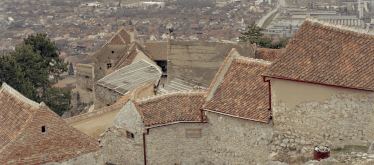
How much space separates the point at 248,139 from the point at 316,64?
388 cm

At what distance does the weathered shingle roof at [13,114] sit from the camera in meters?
15.1

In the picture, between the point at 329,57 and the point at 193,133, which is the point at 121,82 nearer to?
the point at 193,133

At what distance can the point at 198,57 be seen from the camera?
79.9ft

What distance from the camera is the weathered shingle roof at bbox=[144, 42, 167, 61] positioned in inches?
1633

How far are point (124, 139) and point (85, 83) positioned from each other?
29.1 metres

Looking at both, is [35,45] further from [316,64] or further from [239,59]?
[316,64]

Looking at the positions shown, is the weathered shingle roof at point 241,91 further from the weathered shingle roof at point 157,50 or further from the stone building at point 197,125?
the weathered shingle roof at point 157,50

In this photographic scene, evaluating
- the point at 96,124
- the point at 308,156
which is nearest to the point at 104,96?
the point at 96,124

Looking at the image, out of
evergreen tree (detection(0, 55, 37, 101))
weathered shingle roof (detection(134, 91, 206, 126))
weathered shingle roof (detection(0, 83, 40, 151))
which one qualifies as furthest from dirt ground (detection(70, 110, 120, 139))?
evergreen tree (detection(0, 55, 37, 101))

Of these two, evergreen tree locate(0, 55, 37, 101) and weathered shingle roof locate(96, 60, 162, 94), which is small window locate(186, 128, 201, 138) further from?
evergreen tree locate(0, 55, 37, 101)

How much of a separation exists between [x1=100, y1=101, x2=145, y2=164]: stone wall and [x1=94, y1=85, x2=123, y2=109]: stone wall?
27.1ft

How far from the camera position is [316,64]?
1490 cm

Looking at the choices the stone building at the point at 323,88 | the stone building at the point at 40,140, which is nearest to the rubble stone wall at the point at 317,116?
the stone building at the point at 323,88

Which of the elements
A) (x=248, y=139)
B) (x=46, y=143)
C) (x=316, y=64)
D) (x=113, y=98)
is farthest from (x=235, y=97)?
(x=113, y=98)
